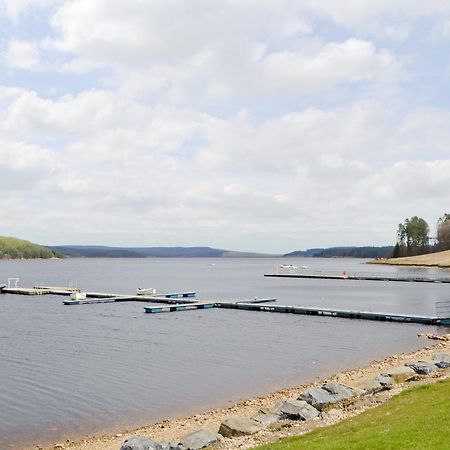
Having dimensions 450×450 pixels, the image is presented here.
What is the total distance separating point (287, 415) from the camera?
21.0 metres

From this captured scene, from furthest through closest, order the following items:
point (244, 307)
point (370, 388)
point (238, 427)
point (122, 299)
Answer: point (122, 299) → point (244, 307) → point (370, 388) → point (238, 427)

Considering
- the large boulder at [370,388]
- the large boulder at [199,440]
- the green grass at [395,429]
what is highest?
the green grass at [395,429]

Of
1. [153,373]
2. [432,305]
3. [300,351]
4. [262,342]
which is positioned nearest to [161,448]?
[153,373]

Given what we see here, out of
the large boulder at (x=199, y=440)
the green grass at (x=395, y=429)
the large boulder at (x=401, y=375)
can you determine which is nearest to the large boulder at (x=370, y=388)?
the large boulder at (x=401, y=375)

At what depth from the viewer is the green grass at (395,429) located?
1293cm

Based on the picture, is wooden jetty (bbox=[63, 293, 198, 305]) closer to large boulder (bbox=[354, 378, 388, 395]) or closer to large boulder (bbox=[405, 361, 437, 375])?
large boulder (bbox=[405, 361, 437, 375])

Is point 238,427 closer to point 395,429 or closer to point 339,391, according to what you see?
point 339,391

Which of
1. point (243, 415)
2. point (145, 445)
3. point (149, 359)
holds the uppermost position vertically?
point (145, 445)

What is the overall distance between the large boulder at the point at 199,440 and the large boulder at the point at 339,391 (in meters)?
6.34

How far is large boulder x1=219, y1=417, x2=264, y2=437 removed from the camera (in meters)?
19.7

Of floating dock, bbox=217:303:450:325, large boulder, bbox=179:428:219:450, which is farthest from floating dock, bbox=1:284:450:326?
large boulder, bbox=179:428:219:450

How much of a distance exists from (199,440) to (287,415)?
4.06 metres

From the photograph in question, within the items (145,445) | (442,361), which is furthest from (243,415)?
(442,361)

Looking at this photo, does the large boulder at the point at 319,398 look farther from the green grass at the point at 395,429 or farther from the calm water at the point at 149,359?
the calm water at the point at 149,359
